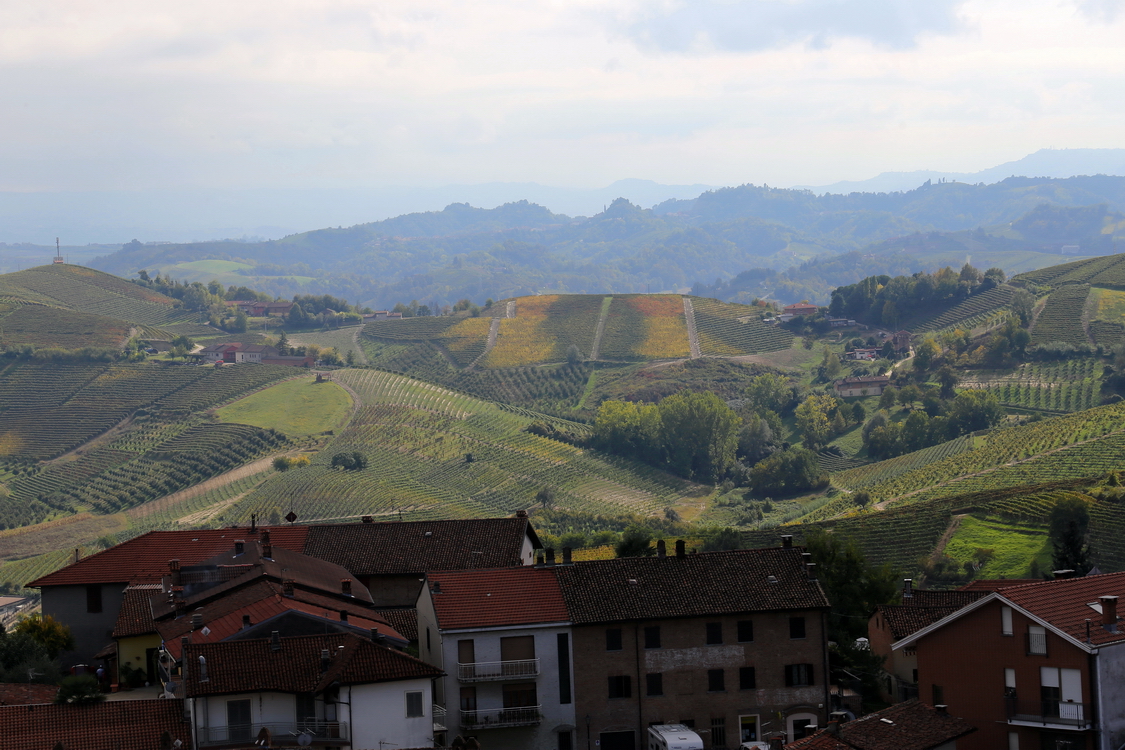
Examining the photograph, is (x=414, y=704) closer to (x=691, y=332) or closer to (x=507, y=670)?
(x=507, y=670)

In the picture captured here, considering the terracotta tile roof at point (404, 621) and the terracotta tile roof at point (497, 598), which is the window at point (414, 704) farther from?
the terracotta tile roof at point (404, 621)

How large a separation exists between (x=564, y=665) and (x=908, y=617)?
11.5 metres

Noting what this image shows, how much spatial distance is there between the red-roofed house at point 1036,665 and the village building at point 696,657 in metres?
4.23

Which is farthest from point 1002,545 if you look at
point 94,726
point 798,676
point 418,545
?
point 94,726

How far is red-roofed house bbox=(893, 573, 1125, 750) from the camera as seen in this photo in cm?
2577

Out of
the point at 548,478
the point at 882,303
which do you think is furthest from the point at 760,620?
the point at 882,303

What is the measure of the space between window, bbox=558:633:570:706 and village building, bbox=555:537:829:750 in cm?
22

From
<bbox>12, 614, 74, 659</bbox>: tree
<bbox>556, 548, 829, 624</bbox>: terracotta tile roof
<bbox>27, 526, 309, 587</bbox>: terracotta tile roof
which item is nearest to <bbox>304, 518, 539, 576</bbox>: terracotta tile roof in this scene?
<bbox>27, 526, 309, 587</bbox>: terracotta tile roof

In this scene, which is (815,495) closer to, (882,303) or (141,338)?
(882,303)

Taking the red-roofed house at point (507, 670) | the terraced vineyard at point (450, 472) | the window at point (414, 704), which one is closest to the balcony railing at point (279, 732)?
the window at point (414, 704)

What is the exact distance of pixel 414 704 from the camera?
28.1 metres

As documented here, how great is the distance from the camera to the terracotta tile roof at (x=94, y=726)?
25859 millimetres

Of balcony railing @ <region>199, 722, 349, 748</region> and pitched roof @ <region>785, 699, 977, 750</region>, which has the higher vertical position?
balcony railing @ <region>199, 722, 349, 748</region>

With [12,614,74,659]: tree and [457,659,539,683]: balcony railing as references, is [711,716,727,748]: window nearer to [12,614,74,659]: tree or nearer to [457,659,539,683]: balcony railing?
[457,659,539,683]: balcony railing
